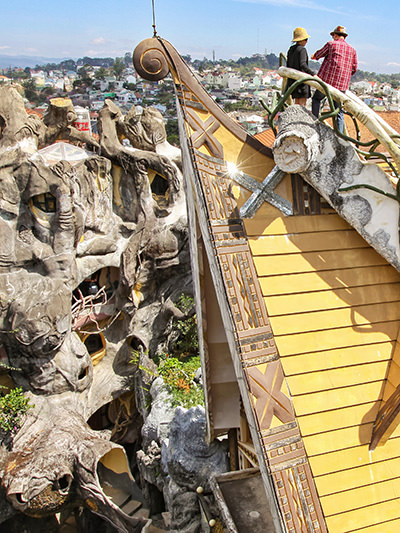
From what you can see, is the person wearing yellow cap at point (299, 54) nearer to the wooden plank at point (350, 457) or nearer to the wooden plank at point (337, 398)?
the wooden plank at point (337, 398)

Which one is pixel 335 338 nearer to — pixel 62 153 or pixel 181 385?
pixel 181 385

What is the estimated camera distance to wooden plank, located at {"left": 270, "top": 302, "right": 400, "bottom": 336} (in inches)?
189

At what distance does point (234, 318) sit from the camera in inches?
184

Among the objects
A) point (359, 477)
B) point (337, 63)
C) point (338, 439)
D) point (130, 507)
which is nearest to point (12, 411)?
point (130, 507)

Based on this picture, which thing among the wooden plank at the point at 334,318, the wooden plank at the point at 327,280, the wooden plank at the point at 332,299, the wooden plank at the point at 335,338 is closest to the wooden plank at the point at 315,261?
the wooden plank at the point at 327,280

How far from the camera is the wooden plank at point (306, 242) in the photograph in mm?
5051

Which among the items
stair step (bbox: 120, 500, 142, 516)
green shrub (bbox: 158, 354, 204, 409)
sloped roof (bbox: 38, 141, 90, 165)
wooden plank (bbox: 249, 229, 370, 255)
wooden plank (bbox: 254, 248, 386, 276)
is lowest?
stair step (bbox: 120, 500, 142, 516)

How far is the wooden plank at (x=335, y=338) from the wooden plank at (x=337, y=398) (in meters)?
0.39

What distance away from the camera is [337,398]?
15.3ft

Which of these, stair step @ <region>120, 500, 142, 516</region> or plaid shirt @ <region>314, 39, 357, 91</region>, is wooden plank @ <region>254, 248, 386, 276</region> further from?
stair step @ <region>120, 500, 142, 516</region>

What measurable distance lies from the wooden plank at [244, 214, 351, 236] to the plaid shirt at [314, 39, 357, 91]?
1.79 m

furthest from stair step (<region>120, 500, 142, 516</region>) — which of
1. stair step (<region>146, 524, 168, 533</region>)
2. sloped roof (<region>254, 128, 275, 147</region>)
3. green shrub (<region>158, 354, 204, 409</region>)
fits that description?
sloped roof (<region>254, 128, 275, 147</region>)

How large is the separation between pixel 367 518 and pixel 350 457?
48cm

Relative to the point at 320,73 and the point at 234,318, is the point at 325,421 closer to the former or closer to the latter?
the point at 234,318
